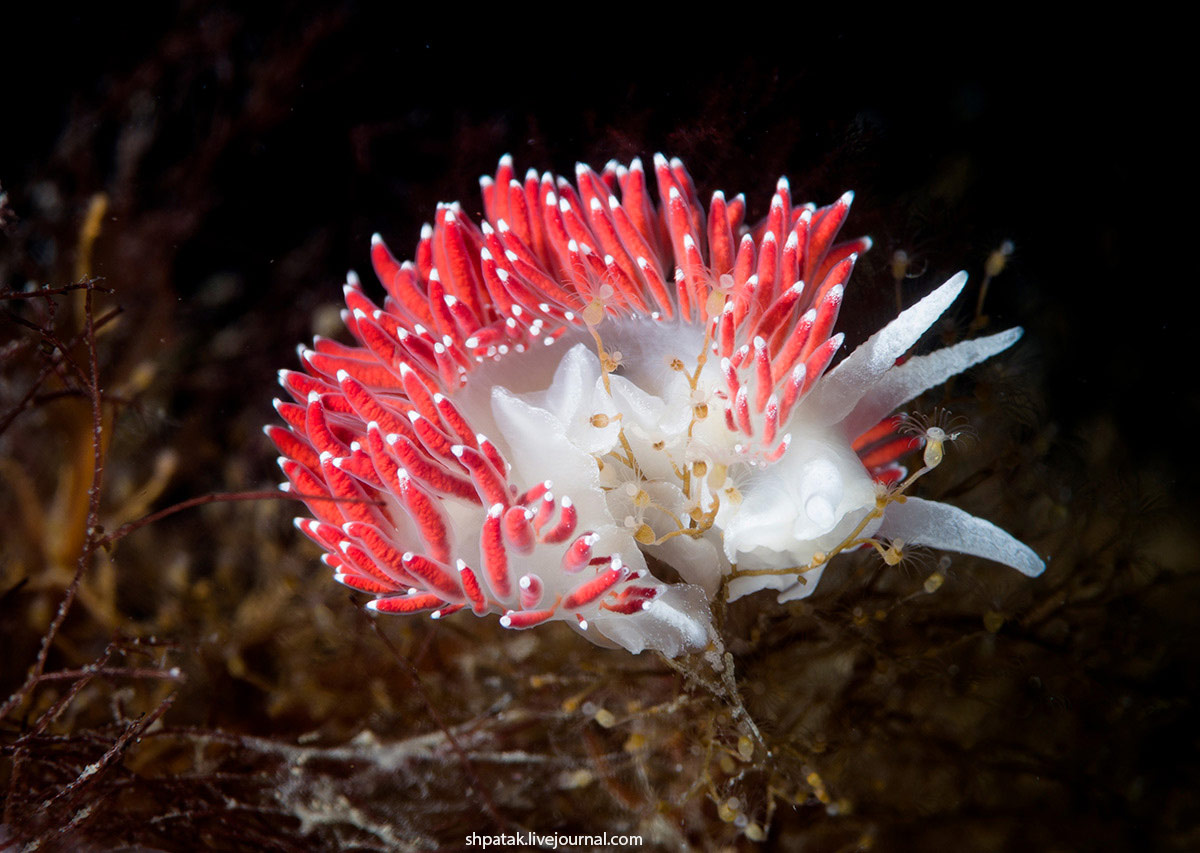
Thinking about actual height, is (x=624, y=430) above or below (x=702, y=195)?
below

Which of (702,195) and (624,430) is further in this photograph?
(702,195)

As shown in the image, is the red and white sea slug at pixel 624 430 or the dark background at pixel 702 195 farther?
the dark background at pixel 702 195

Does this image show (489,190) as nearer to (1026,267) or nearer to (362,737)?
(1026,267)

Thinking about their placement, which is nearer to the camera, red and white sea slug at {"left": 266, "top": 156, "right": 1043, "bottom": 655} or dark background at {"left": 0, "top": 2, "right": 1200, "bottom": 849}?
red and white sea slug at {"left": 266, "top": 156, "right": 1043, "bottom": 655}

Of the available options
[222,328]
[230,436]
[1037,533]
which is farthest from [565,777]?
[222,328]
